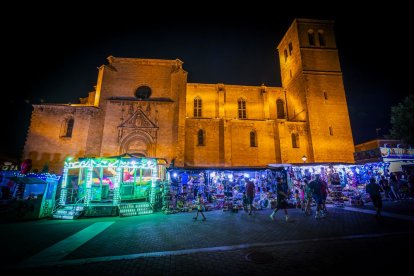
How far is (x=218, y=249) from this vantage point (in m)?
5.36

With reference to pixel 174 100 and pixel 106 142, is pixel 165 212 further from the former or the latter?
pixel 174 100

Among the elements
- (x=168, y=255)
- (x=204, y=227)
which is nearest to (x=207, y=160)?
(x=204, y=227)

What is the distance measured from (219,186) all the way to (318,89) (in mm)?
19585

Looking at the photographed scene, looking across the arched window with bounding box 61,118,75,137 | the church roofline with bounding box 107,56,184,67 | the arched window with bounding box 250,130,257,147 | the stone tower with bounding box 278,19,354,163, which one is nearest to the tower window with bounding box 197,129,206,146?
the arched window with bounding box 250,130,257,147

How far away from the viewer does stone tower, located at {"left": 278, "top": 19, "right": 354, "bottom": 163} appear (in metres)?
22.8

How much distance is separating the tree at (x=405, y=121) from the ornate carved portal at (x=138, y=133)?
24.9m

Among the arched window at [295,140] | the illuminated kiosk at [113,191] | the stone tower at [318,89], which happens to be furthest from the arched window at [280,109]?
the illuminated kiosk at [113,191]

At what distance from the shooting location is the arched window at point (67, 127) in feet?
66.3

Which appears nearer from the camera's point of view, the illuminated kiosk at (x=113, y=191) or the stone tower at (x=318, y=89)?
the illuminated kiosk at (x=113, y=191)

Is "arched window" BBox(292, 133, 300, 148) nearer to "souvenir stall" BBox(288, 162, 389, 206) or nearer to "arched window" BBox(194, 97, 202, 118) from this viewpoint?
"souvenir stall" BBox(288, 162, 389, 206)

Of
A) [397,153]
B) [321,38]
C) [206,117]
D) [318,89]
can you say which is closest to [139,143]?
[206,117]

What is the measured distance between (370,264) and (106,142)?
68.8 feet

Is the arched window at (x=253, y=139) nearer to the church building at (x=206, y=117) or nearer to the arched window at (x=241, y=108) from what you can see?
the church building at (x=206, y=117)

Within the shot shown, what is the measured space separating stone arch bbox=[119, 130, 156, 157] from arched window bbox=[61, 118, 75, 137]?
238 inches
